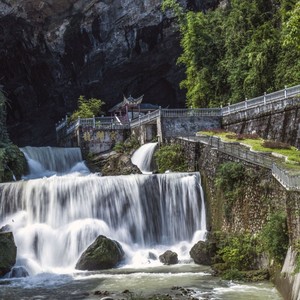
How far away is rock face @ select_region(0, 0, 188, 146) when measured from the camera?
4888cm

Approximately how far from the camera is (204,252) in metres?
22.2

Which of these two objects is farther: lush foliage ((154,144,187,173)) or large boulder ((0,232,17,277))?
lush foliage ((154,144,187,173))

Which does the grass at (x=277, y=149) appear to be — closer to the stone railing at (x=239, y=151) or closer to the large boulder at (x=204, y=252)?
the stone railing at (x=239, y=151)

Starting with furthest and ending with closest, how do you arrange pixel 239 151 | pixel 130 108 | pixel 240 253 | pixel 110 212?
1. pixel 130 108
2. pixel 110 212
3. pixel 239 151
4. pixel 240 253

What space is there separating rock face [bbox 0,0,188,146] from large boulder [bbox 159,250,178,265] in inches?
1253

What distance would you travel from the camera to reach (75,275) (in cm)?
2122

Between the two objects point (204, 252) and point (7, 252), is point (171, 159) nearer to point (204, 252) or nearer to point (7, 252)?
point (204, 252)

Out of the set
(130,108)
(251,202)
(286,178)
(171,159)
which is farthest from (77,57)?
(286,178)

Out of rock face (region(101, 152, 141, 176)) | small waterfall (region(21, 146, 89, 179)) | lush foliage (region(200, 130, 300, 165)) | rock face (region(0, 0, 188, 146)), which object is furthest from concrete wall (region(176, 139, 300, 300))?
rock face (region(0, 0, 188, 146))

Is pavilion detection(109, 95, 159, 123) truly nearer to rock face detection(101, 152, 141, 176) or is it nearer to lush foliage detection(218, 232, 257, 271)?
rock face detection(101, 152, 141, 176)

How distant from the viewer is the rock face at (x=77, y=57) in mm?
48875

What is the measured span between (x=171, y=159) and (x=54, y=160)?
1193cm

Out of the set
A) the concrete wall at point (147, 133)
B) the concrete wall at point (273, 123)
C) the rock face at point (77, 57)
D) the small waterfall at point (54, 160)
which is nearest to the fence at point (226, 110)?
the concrete wall at point (273, 123)

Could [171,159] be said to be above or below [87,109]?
below
